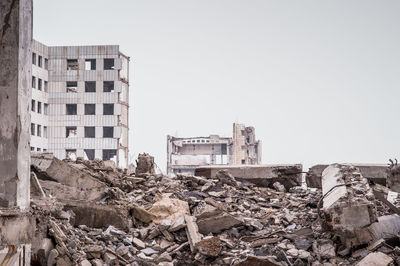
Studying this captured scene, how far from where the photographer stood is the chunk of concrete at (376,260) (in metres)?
5.21

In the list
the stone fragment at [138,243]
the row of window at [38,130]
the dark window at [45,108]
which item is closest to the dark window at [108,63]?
the dark window at [45,108]

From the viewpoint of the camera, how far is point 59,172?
7.80 m

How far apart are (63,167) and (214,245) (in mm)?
3259

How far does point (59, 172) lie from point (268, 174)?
5.28 meters

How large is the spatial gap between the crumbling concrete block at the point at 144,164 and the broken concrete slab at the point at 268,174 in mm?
1476

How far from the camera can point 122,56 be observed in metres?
35.3

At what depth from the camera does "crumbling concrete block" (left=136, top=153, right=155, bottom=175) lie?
10805 mm

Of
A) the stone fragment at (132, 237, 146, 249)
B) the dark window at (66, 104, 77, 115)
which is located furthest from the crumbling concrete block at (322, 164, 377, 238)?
the dark window at (66, 104, 77, 115)

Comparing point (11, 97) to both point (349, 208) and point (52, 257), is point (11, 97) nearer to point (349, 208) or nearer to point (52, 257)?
point (52, 257)

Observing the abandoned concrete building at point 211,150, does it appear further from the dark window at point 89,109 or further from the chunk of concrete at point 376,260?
the chunk of concrete at point 376,260

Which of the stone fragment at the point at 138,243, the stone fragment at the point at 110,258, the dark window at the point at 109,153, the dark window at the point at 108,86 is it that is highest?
the dark window at the point at 108,86

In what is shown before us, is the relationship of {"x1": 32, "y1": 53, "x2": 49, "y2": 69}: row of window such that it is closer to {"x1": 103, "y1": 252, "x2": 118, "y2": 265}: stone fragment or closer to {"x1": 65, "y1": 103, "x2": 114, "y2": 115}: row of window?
{"x1": 65, "y1": 103, "x2": 114, "y2": 115}: row of window

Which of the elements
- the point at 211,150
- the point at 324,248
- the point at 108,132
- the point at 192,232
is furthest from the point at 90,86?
the point at 324,248

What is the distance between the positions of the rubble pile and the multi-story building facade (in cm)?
2501
